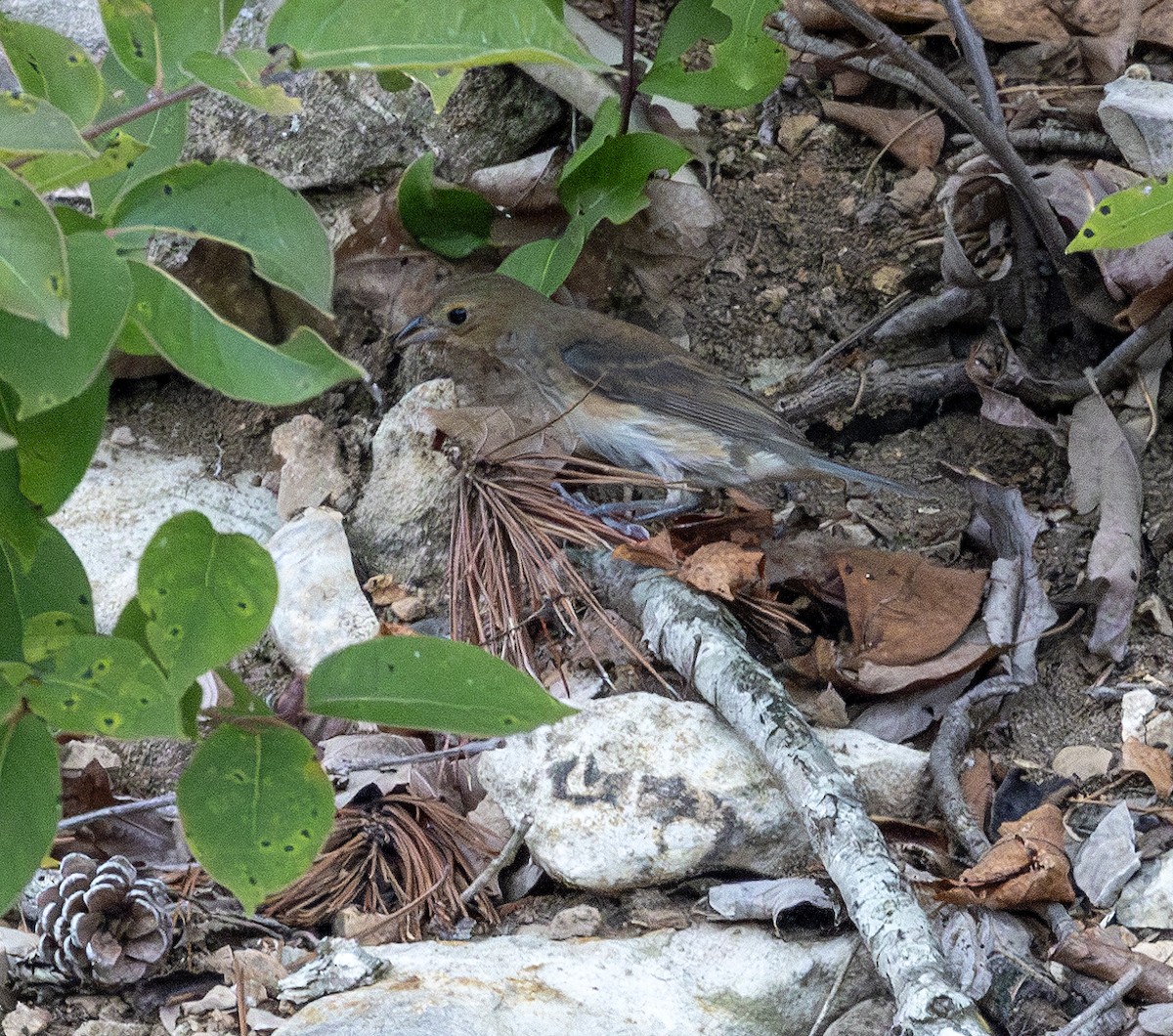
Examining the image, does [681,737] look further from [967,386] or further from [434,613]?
[967,386]

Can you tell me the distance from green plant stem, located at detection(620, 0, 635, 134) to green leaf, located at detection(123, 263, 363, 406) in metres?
2.85

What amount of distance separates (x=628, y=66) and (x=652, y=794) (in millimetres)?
2409

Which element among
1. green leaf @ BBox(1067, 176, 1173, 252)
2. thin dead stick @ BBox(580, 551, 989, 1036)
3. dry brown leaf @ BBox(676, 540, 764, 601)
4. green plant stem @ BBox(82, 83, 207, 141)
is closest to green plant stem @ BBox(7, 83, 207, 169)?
green plant stem @ BBox(82, 83, 207, 141)

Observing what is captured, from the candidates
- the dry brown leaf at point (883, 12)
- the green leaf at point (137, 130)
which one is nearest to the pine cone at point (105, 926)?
the green leaf at point (137, 130)

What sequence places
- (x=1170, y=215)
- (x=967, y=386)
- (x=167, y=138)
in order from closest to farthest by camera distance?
(x=167, y=138) → (x=1170, y=215) → (x=967, y=386)

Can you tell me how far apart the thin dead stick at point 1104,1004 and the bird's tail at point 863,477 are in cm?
190

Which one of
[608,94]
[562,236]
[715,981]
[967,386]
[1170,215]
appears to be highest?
[1170,215]

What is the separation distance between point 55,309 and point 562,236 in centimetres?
328

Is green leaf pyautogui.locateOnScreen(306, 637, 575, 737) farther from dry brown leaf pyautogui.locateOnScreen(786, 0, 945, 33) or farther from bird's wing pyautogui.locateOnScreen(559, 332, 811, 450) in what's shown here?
dry brown leaf pyautogui.locateOnScreen(786, 0, 945, 33)

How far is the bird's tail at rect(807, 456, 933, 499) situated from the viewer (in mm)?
4129

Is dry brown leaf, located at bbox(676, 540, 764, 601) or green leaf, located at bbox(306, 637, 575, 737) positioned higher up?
green leaf, located at bbox(306, 637, 575, 737)

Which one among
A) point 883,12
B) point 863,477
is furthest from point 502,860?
point 883,12

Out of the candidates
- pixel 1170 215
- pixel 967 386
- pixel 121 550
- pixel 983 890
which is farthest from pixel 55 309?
pixel 967 386

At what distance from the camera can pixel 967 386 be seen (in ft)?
14.2
